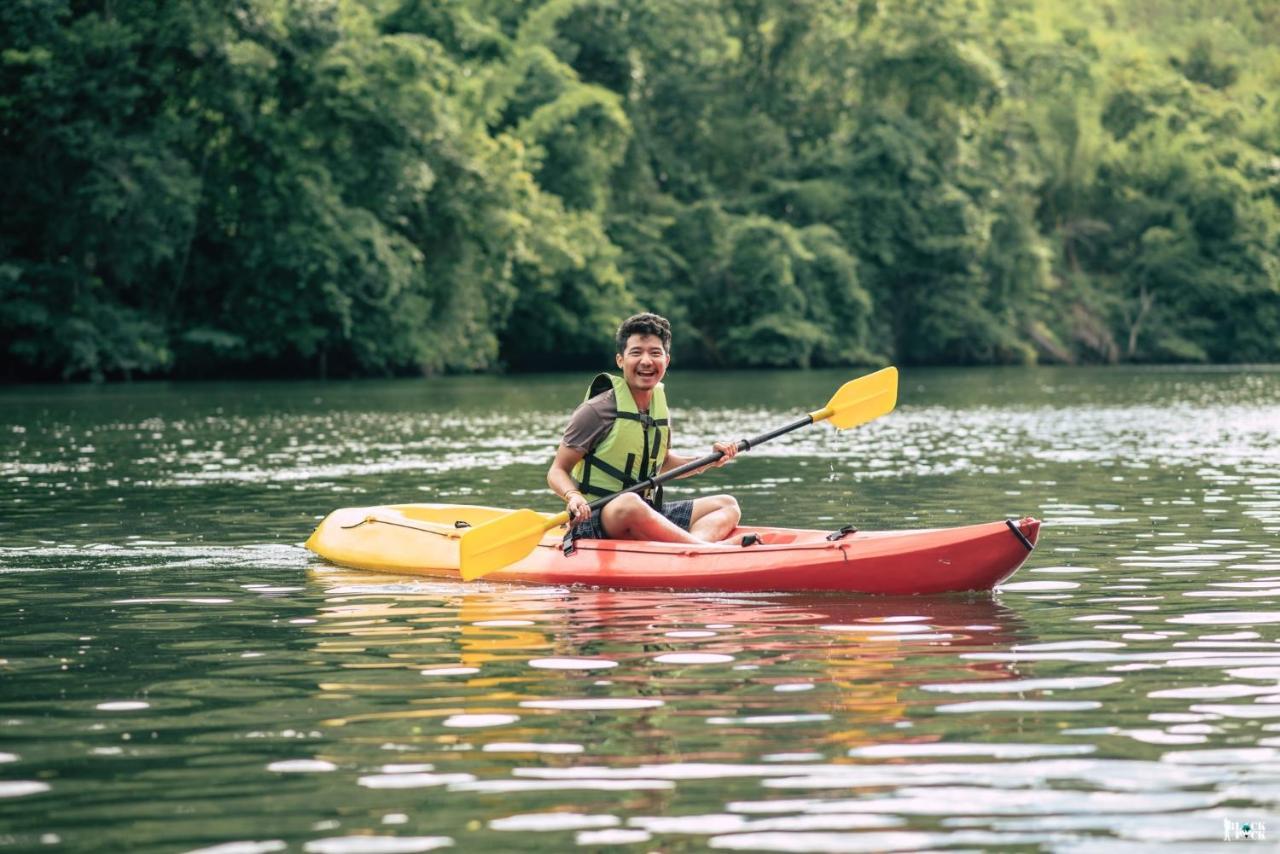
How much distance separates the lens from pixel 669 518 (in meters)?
9.28

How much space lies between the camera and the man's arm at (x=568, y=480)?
862cm

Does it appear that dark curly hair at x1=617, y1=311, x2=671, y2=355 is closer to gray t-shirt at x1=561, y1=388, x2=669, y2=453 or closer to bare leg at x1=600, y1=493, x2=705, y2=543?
gray t-shirt at x1=561, y1=388, x2=669, y2=453

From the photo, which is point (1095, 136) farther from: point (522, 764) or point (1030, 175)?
point (522, 764)

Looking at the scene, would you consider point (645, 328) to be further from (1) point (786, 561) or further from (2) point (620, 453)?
(1) point (786, 561)

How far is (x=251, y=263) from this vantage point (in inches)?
1480

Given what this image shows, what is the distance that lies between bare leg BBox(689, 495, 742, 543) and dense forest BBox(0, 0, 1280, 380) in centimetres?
2707

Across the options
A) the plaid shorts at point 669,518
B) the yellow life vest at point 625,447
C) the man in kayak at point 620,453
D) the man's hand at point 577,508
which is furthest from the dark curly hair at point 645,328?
the plaid shorts at point 669,518

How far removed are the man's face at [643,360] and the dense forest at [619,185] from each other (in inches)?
1080

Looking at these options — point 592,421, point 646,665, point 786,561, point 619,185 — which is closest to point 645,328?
point 592,421

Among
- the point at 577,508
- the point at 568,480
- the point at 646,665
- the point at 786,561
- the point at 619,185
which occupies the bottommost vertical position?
the point at 646,665

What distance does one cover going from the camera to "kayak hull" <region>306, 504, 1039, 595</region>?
8148mm

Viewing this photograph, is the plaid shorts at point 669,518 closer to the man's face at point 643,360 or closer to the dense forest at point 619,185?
the man's face at point 643,360

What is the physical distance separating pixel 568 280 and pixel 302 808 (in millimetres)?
43840

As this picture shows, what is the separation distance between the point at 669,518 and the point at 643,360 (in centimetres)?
109
